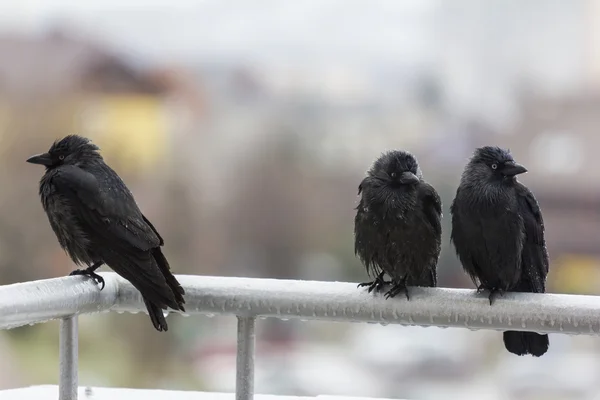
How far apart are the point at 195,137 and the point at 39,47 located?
150 centimetres

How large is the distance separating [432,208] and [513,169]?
0.19 m

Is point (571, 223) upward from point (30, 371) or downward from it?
upward

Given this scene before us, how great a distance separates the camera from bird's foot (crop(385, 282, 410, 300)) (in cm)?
155

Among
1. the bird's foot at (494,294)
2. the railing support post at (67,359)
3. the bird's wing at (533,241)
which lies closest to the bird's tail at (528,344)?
the bird's wing at (533,241)

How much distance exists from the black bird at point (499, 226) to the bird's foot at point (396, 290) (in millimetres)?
238

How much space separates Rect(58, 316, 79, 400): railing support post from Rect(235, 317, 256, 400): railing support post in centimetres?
28

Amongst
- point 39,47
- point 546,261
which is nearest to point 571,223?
point 39,47

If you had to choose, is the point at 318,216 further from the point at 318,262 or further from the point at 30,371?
the point at 30,371

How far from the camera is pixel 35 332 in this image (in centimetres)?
757

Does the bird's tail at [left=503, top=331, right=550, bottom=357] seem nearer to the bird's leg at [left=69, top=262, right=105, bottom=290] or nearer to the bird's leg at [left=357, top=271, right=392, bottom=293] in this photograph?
the bird's leg at [left=357, top=271, right=392, bottom=293]

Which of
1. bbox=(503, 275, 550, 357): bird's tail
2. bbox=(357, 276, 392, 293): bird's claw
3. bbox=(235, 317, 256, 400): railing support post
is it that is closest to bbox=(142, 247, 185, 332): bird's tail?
bbox=(235, 317, 256, 400): railing support post

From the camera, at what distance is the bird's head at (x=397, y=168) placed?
193 centimetres

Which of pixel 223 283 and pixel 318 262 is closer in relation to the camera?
pixel 223 283

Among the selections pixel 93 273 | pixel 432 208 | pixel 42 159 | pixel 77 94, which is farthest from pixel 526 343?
pixel 77 94
